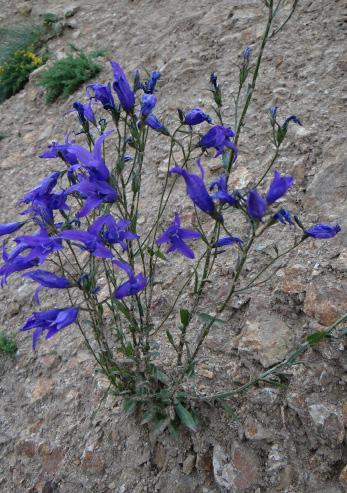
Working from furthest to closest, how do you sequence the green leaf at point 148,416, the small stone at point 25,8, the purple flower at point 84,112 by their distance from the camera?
the small stone at point 25,8 < the green leaf at point 148,416 < the purple flower at point 84,112

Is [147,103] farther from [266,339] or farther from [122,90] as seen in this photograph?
[266,339]

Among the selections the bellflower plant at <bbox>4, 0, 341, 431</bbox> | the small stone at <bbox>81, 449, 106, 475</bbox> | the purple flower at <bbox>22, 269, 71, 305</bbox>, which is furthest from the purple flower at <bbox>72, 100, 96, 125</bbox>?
the small stone at <bbox>81, 449, 106, 475</bbox>

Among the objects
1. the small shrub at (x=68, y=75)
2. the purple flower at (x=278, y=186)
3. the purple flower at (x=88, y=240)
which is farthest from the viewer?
the small shrub at (x=68, y=75)

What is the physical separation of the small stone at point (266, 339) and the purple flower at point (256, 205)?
42.6 inches

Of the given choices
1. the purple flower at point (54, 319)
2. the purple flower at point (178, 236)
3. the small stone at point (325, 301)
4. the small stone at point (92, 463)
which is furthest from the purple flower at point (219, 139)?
the small stone at point (92, 463)

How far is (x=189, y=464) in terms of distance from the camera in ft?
7.43

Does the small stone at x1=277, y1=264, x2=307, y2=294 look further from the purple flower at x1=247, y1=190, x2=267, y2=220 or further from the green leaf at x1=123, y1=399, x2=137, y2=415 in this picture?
the purple flower at x1=247, y1=190, x2=267, y2=220

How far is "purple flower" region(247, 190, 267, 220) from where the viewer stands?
143 cm

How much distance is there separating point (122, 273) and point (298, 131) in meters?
1.59

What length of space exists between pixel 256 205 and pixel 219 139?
16.6 inches

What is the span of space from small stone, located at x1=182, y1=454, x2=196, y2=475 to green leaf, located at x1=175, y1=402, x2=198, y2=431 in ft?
0.52

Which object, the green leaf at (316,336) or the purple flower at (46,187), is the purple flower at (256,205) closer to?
the green leaf at (316,336)

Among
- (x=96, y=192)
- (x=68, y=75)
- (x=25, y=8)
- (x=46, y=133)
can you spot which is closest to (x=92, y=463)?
(x=96, y=192)

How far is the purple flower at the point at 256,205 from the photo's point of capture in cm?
143
